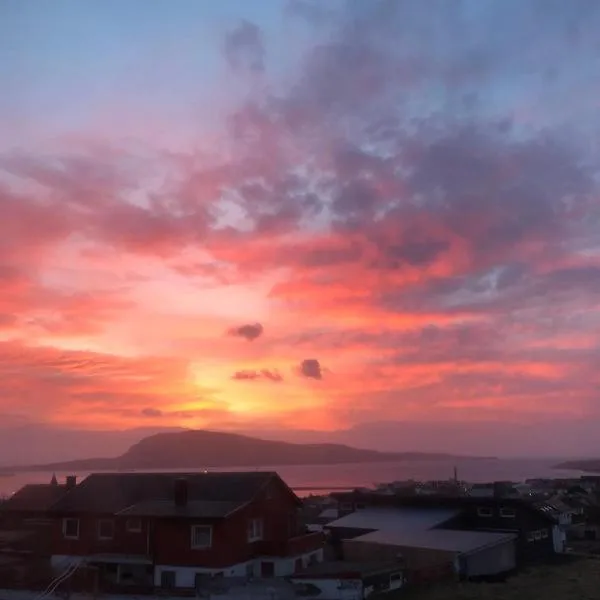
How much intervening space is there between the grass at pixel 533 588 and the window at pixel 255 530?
744 cm

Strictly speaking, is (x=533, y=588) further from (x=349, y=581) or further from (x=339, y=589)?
(x=339, y=589)

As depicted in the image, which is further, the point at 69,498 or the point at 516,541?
the point at 516,541

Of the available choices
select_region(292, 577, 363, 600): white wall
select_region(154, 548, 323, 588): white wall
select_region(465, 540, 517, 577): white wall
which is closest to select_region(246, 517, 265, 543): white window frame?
select_region(154, 548, 323, 588): white wall

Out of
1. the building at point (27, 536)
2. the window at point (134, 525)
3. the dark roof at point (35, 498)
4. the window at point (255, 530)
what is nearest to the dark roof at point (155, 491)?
the window at point (134, 525)

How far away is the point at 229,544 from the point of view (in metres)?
33.2

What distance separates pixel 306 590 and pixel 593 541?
115 feet

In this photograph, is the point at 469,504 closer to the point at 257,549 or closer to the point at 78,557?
the point at 257,549

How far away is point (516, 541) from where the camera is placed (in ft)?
140

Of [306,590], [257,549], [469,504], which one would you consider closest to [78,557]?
[257,549]

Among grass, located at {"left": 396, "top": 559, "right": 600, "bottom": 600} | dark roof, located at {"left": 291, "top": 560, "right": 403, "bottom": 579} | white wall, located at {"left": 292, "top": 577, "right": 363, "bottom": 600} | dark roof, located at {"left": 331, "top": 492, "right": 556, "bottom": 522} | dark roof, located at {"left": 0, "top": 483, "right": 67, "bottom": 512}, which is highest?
dark roof, located at {"left": 0, "top": 483, "right": 67, "bottom": 512}

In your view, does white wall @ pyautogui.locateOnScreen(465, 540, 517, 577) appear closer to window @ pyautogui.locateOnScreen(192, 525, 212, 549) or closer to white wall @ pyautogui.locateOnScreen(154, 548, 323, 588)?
white wall @ pyautogui.locateOnScreen(154, 548, 323, 588)

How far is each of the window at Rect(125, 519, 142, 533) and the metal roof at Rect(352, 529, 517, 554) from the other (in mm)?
11763

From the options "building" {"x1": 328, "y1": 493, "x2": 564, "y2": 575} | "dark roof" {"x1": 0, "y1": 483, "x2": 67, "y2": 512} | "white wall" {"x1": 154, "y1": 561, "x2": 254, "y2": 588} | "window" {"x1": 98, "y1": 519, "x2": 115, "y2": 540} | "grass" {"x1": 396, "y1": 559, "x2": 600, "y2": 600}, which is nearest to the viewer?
"grass" {"x1": 396, "y1": 559, "x2": 600, "y2": 600}

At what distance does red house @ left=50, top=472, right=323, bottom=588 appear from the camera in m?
33.2
